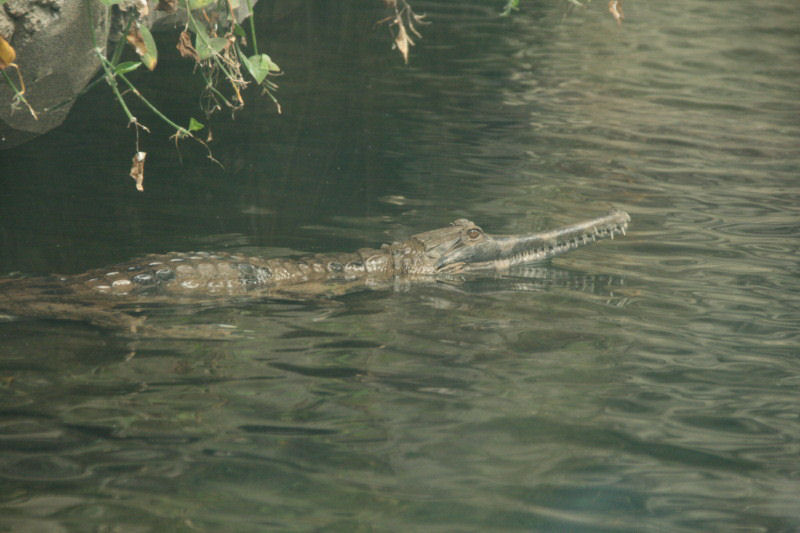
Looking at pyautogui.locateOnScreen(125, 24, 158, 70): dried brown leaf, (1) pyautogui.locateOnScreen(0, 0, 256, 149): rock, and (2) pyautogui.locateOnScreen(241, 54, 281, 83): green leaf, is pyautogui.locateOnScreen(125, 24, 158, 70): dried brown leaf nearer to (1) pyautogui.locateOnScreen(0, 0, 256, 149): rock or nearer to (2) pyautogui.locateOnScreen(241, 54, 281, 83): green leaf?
(2) pyautogui.locateOnScreen(241, 54, 281, 83): green leaf

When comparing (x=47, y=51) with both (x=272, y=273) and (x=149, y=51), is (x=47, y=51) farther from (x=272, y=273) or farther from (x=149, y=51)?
(x=149, y=51)

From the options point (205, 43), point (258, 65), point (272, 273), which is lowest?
point (272, 273)

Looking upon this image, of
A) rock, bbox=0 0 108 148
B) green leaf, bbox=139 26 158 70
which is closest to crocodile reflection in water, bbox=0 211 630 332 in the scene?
rock, bbox=0 0 108 148

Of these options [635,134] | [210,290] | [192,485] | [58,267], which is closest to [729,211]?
[635,134]

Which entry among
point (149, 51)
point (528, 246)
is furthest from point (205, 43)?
point (528, 246)

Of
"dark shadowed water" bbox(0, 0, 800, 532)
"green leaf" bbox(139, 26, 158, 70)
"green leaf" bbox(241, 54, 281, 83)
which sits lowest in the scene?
"dark shadowed water" bbox(0, 0, 800, 532)

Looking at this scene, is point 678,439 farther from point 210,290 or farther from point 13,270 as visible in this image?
point 13,270

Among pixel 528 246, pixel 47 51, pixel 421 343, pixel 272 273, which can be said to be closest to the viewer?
pixel 421 343

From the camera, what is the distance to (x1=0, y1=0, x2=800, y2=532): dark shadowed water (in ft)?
11.7

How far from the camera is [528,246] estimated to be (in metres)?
7.15

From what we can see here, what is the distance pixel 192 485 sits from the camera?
11.7 feet

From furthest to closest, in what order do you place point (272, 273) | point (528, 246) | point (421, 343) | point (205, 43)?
point (528, 246) < point (272, 273) < point (421, 343) < point (205, 43)

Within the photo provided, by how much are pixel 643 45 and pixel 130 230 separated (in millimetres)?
15190

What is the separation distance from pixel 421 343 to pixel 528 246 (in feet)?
6.76
